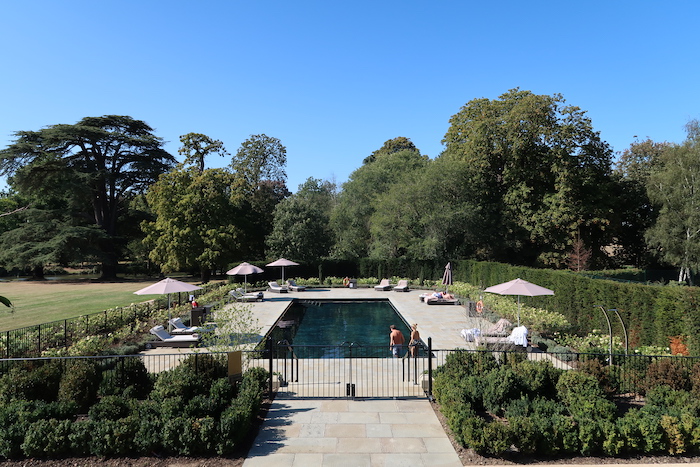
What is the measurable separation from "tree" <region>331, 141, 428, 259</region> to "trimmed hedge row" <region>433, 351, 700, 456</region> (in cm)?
3051

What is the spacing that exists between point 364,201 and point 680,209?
25290 mm

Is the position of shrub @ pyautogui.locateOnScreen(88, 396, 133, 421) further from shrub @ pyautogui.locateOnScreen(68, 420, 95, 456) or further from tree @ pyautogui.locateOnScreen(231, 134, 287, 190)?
tree @ pyautogui.locateOnScreen(231, 134, 287, 190)

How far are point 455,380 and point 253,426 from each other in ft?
13.9

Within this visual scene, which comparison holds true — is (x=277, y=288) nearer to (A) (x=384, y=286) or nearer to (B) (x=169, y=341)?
(A) (x=384, y=286)

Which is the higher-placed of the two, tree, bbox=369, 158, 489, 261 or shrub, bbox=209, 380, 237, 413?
tree, bbox=369, 158, 489, 261

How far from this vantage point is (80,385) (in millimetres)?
9375

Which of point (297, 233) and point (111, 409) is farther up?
point (297, 233)

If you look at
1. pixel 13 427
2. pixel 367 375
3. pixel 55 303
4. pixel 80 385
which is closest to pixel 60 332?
pixel 80 385

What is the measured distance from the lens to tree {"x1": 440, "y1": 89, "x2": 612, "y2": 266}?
3112 centimetres

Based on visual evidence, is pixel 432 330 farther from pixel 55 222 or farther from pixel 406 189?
pixel 55 222

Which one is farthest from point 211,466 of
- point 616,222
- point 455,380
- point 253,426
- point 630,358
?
point 616,222

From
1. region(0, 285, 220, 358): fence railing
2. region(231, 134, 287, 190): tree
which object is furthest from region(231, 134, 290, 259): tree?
region(0, 285, 220, 358): fence railing

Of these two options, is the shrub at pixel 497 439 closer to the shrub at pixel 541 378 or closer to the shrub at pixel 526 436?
the shrub at pixel 526 436

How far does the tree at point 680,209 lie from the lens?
30.1 metres
